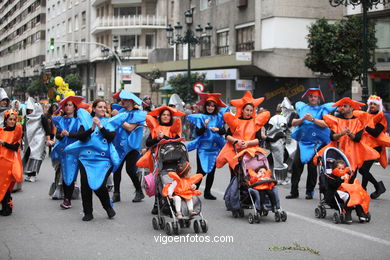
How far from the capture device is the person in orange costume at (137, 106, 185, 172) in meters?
8.67

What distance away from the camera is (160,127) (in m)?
8.73

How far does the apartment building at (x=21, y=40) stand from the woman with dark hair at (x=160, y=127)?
70.7m

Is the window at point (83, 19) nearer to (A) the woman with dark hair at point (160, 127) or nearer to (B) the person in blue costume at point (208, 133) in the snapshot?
(B) the person in blue costume at point (208, 133)

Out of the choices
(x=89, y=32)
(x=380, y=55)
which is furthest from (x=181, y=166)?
(x=89, y=32)

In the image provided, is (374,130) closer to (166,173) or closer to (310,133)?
(310,133)

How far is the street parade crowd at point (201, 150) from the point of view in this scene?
845 cm

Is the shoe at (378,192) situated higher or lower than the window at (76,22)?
lower

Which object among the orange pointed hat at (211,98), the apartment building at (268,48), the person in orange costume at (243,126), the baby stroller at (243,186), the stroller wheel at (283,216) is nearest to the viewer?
the stroller wheel at (283,216)

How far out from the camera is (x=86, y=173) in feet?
28.4

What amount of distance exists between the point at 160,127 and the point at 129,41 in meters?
50.7

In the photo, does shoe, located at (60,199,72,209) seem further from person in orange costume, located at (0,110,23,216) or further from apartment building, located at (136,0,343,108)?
apartment building, located at (136,0,343,108)

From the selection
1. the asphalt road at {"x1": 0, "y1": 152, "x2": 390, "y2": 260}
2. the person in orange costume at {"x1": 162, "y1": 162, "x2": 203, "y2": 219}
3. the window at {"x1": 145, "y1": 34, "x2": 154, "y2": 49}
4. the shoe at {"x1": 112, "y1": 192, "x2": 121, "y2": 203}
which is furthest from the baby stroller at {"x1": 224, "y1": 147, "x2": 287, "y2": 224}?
the window at {"x1": 145, "y1": 34, "x2": 154, "y2": 49}

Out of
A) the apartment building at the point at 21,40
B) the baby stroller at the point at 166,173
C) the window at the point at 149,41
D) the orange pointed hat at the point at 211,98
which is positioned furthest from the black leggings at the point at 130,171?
the apartment building at the point at 21,40

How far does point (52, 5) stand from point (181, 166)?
76762mm
